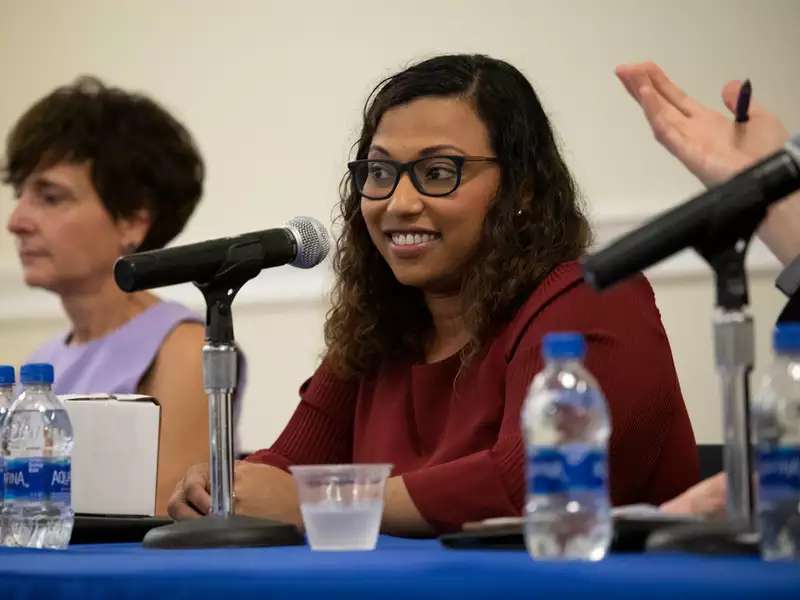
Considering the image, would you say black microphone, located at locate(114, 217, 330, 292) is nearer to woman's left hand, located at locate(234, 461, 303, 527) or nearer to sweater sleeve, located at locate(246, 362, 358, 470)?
woman's left hand, located at locate(234, 461, 303, 527)

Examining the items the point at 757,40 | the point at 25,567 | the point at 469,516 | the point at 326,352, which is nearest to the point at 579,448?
the point at 25,567

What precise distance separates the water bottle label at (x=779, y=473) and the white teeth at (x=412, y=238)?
1022mm

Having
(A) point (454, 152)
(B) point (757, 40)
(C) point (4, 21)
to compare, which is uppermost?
(C) point (4, 21)

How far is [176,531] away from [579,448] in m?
0.52

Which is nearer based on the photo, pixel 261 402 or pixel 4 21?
pixel 261 402

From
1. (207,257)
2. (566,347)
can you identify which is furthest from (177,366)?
(566,347)

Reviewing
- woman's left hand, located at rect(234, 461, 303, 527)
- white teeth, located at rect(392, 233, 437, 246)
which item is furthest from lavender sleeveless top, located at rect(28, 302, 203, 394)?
woman's left hand, located at rect(234, 461, 303, 527)

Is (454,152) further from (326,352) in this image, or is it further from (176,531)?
(176,531)

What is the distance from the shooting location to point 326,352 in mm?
2320

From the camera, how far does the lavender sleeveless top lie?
114 inches

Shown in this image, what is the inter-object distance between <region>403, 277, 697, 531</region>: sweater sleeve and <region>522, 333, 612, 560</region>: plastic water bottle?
0.53 m

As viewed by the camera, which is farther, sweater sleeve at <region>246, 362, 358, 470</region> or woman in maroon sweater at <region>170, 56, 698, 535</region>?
sweater sleeve at <region>246, 362, 358, 470</region>

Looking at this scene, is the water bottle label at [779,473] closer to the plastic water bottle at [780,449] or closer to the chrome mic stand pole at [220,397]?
the plastic water bottle at [780,449]

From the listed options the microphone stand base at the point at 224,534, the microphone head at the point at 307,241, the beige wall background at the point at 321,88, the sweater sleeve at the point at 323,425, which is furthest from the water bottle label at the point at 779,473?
the beige wall background at the point at 321,88
